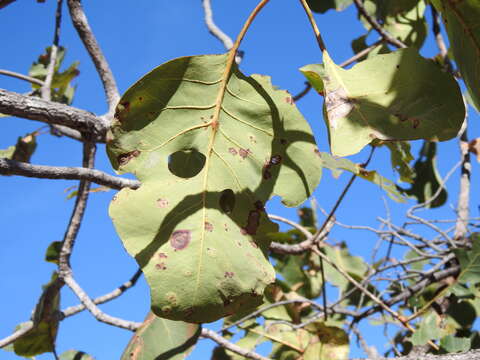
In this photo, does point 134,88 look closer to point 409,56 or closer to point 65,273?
point 409,56

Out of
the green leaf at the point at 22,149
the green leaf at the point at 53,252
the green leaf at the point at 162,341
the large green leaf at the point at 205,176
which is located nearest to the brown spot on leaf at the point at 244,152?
the large green leaf at the point at 205,176

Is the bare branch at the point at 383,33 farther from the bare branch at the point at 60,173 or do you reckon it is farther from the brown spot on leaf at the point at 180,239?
the brown spot on leaf at the point at 180,239

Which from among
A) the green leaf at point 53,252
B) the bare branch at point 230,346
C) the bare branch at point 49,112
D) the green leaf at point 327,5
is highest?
the green leaf at point 327,5

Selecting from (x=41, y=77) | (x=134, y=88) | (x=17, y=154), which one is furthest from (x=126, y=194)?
(x=41, y=77)

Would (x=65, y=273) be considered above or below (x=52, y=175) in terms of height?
below

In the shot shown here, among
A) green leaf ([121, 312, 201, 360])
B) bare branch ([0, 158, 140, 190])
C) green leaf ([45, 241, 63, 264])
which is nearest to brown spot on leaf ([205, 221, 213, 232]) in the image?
bare branch ([0, 158, 140, 190])

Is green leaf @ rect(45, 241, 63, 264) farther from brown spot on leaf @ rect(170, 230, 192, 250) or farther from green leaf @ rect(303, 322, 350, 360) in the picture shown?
brown spot on leaf @ rect(170, 230, 192, 250)

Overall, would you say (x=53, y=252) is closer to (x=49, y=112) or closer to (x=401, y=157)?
(x=49, y=112)
